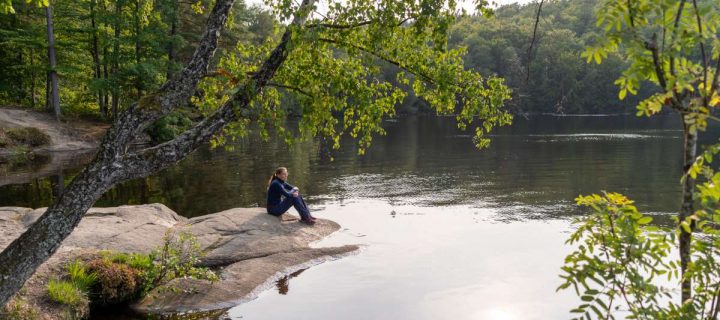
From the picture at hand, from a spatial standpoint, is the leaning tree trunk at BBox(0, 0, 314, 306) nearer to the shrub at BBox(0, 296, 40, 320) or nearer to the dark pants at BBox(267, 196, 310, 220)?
the shrub at BBox(0, 296, 40, 320)

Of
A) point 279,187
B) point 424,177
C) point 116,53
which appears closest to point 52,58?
point 116,53

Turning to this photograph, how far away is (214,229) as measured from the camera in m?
17.4

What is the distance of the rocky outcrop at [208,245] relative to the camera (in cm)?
1248

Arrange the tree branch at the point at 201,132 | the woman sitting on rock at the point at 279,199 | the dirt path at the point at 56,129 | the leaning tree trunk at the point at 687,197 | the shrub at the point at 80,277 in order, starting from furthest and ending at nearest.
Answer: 1. the dirt path at the point at 56,129
2. the woman sitting on rock at the point at 279,199
3. the shrub at the point at 80,277
4. the tree branch at the point at 201,132
5. the leaning tree trunk at the point at 687,197

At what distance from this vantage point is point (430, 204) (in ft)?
80.9

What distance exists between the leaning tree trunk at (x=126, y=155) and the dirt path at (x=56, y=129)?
38.5 meters

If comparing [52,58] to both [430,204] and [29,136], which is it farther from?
[430,204]

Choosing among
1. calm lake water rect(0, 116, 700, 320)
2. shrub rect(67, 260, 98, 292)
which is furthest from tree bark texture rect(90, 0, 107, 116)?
shrub rect(67, 260, 98, 292)

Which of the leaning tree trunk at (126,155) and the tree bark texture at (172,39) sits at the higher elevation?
the tree bark texture at (172,39)

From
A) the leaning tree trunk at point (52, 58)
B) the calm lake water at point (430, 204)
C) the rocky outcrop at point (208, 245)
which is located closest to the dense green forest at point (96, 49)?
the leaning tree trunk at point (52, 58)

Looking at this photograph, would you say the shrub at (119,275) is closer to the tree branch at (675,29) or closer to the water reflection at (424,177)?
the water reflection at (424,177)

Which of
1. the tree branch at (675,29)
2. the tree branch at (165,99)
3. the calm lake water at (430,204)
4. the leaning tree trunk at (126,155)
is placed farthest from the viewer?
the calm lake water at (430,204)

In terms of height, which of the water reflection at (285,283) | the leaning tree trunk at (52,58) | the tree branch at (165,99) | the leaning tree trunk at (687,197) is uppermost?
the leaning tree trunk at (52,58)

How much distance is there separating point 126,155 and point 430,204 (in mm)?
18288
